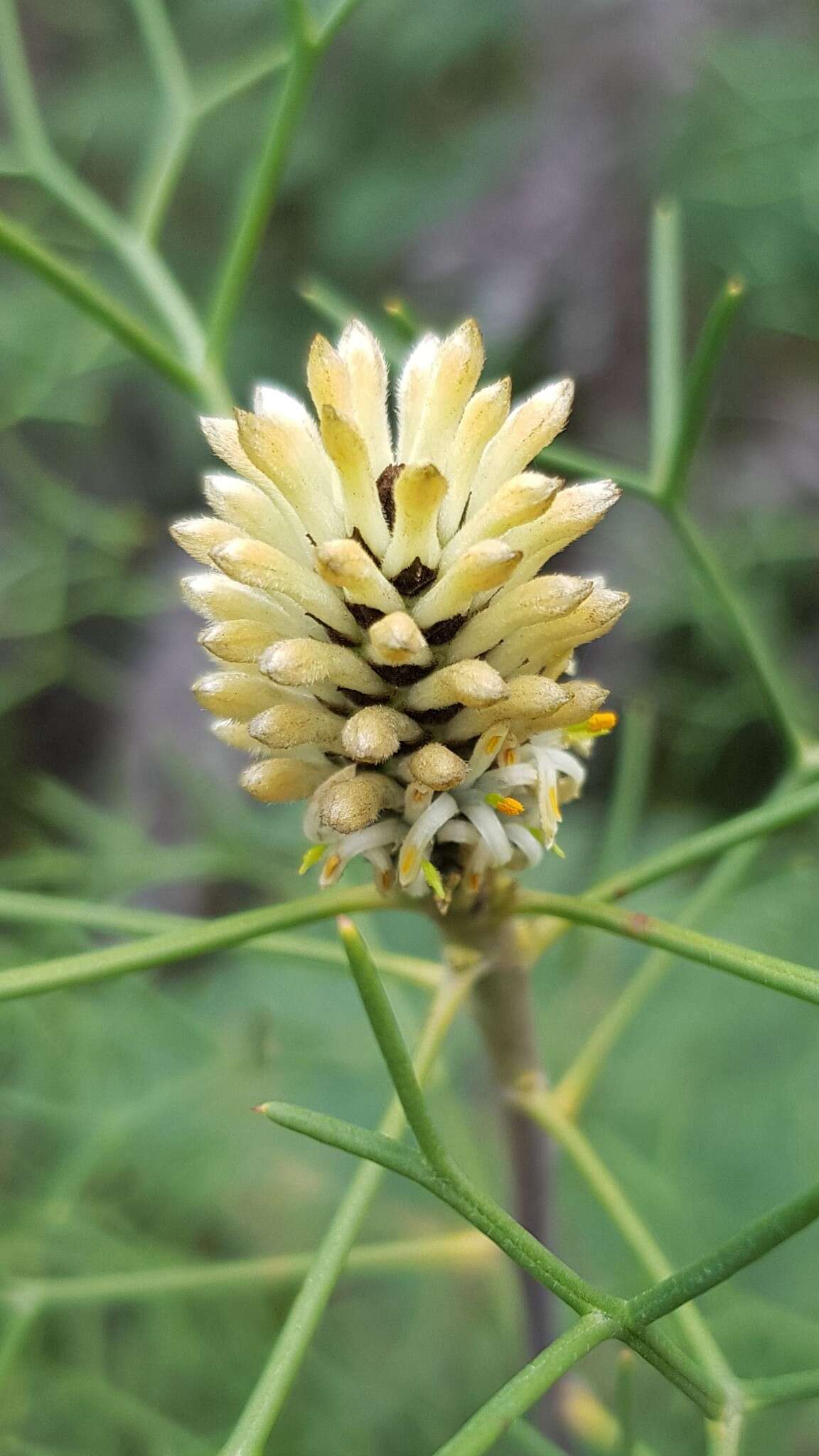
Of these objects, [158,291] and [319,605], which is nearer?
[319,605]

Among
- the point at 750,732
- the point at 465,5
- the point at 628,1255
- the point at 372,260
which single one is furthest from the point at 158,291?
the point at 465,5

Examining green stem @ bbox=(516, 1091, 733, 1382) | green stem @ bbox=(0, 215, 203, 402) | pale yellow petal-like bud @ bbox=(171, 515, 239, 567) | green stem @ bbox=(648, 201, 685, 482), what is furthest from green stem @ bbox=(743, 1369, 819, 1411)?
green stem @ bbox=(0, 215, 203, 402)

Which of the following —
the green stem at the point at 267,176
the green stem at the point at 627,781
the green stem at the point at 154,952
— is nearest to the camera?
the green stem at the point at 154,952

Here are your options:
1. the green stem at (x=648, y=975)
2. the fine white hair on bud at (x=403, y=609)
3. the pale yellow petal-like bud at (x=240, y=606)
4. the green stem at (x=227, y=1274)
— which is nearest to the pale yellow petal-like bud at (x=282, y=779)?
the fine white hair on bud at (x=403, y=609)

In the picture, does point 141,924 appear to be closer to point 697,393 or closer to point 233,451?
point 233,451

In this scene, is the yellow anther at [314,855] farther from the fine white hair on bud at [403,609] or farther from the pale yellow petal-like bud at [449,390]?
the pale yellow petal-like bud at [449,390]

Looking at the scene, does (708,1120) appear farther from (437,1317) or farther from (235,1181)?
(235,1181)
